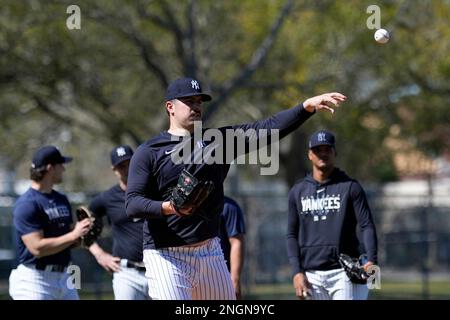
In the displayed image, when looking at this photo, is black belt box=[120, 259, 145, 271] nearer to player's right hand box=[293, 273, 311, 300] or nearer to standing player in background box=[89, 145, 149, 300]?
standing player in background box=[89, 145, 149, 300]

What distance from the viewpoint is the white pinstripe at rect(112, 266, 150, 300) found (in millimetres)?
9852

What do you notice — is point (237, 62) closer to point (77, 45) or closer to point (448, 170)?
point (77, 45)

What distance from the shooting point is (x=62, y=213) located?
9.59 metres

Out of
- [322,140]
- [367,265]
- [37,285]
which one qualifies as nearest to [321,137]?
[322,140]

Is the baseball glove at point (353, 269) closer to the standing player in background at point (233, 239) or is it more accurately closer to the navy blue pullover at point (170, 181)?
the standing player in background at point (233, 239)

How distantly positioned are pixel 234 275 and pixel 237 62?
17503 millimetres

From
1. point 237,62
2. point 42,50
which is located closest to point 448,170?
point 237,62

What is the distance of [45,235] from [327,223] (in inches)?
110
